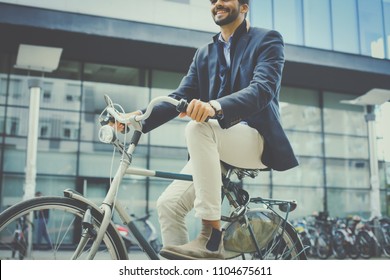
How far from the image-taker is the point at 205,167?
1.58 meters

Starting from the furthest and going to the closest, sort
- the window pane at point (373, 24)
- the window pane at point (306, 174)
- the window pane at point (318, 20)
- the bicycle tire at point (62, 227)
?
the window pane at point (306, 174), the window pane at point (318, 20), the window pane at point (373, 24), the bicycle tire at point (62, 227)

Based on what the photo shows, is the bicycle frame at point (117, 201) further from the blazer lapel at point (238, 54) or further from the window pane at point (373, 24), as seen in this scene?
the window pane at point (373, 24)

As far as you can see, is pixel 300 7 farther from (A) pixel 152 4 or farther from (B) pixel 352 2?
(A) pixel 152 4

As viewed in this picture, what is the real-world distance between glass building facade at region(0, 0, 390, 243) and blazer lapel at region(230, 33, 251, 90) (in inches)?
194

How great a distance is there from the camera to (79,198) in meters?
1.48

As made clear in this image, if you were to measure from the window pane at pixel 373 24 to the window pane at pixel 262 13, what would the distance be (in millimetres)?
816

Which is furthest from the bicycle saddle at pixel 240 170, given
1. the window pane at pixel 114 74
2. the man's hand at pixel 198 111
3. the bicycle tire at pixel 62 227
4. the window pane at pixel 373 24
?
the window pane at pixel 114 74

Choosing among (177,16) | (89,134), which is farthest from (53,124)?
(177,16)

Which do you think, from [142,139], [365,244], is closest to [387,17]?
[365,244]

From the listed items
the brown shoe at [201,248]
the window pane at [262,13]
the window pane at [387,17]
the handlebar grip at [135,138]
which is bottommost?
the brown shoe at [201,248]

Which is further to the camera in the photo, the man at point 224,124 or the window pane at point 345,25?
the window pane at point 345,25

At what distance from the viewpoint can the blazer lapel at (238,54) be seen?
71.6 inches

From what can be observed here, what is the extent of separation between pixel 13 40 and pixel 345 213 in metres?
6.75

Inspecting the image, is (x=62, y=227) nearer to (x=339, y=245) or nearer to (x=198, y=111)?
(x=198, y=111)
